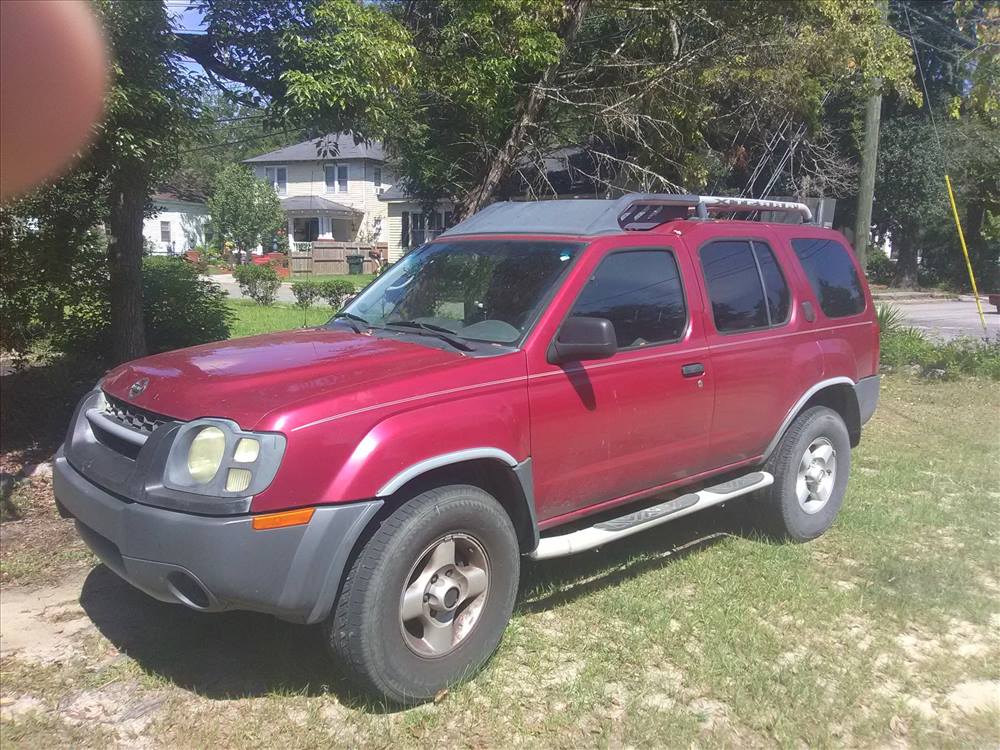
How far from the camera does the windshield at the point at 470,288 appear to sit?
4074 millimetres

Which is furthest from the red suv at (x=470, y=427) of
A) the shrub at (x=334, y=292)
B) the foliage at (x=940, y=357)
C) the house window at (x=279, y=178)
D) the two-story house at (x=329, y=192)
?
the house window at (x=279, y=178)

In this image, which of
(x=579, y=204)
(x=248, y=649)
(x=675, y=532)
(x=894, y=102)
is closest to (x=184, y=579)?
(x=248, y=649)

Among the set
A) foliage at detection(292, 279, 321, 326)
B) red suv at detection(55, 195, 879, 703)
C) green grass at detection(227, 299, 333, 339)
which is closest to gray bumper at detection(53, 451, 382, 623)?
red suv at detection(55, 195, 879, 703)

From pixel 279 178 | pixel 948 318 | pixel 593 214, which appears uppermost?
pixel 279 178

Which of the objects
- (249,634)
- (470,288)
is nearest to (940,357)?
(470,288)

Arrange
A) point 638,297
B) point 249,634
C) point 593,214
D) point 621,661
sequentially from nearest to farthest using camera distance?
point 621,661 → point 249,634 → point 638,297 → point 593,214

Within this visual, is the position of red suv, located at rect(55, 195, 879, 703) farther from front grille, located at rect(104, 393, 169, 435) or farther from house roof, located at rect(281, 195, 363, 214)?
house roof, located at rect(281, 195, 363, 214)

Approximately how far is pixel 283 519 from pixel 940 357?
11.3 m

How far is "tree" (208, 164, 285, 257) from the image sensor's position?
139ft

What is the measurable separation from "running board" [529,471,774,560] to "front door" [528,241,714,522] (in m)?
0.12

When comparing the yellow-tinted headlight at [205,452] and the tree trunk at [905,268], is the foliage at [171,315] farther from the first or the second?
the tree trunk at [905,268]

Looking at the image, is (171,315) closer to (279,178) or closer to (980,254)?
(980,254)

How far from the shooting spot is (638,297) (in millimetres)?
4410

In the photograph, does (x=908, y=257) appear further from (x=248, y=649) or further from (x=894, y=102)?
(x=248, y=649)
